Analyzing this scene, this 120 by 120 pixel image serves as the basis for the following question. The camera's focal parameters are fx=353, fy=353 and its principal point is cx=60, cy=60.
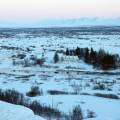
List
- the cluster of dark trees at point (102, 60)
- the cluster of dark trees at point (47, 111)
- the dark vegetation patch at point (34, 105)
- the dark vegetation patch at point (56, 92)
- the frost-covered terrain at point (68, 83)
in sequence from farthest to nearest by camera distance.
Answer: the cluster of dark trees at point (102, 60), the dark vegetation patch at point (56, 92), the frost-covered terrain at point (68, 83), the dark vegetation patch at point (34, 105), the cluster of dark trees at point (47, 111)

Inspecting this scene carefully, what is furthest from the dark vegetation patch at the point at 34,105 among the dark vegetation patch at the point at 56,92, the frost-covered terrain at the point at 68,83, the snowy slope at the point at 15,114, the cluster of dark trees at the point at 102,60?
the cluster of dark trees at the point at 102,60

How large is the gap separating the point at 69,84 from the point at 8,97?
5.53 metres

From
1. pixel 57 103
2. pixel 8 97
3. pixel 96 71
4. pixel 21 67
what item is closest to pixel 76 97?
pixel 57 103

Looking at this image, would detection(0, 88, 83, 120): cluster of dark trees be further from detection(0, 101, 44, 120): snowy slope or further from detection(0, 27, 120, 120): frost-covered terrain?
detection(0, 101, 44, 120): snowy slope

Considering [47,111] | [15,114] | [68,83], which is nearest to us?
[15,114]

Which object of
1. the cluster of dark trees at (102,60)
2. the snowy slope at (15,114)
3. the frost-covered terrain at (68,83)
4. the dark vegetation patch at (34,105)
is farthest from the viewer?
the cluster of dark trees at (102,60)

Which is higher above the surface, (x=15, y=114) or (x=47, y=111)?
(x=15, y=114)

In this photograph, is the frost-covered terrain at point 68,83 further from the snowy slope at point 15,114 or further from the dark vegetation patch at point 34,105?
the dark vegetation patch at point 34,105

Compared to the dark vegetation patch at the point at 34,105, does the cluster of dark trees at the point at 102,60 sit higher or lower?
lower

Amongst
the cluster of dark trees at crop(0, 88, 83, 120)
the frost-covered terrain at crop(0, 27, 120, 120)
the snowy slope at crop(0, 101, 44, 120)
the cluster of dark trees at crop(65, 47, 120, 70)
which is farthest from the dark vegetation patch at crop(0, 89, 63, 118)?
the cluster of dark trees at crop(65, 47, 120, 70)

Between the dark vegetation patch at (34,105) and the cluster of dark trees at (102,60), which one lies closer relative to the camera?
the dark vegetation patch at (34,105)

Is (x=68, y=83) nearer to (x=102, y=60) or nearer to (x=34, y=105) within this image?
(x=34, y=105)

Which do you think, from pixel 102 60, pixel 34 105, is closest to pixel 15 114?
pixel 34 105

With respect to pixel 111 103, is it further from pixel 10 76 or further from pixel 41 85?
pixel 10 76
